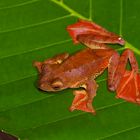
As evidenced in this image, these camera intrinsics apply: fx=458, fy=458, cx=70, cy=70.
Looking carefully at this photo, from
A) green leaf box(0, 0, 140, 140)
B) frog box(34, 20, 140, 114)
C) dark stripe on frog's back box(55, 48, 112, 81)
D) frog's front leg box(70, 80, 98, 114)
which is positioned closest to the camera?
green leaf box(0, 0, 140, 140)

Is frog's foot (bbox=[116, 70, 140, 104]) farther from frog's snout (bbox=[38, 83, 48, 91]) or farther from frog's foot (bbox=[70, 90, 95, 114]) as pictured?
frog's snout (bbox=[38, 83, 48, 91])

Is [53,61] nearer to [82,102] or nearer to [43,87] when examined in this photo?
[43,87]

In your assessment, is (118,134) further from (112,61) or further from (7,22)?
(7,22)

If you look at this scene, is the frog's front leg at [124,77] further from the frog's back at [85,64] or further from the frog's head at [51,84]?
the frog's head at [51,84]

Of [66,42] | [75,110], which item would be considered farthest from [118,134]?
[66,42]

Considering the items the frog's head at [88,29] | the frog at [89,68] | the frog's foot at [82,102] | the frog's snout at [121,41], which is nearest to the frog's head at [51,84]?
the frog at [89,68]

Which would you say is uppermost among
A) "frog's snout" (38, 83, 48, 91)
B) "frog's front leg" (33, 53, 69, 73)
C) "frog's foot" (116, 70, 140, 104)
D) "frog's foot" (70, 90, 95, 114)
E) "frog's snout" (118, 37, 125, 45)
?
"frog's snout" (118, 37, 125, 45)

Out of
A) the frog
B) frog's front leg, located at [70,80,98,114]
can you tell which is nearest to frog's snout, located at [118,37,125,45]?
the frog
